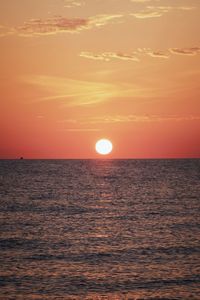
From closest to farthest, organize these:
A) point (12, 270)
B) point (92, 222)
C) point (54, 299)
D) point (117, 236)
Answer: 1. point (54, 299)
2. point (12, 270)
3. point (117, 236)
4. point (92, 222)

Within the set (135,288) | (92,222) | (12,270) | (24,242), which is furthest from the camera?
(92,222)

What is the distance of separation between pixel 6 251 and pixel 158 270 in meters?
14.2

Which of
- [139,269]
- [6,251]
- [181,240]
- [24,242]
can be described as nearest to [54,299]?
[139,269]

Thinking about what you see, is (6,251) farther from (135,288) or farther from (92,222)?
(92,222)

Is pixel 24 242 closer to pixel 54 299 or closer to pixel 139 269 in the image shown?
pixel 139 269

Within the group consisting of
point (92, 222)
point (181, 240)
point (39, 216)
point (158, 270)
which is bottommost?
point (158, 270)

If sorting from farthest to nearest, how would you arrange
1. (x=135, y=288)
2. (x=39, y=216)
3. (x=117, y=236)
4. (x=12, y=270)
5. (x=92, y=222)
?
(x=39, y=216) → (x=92, y=222) → (x=117, y=236) → (x=12, y=270) → (x=135, y=288)

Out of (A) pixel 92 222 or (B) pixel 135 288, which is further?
(A) pixel 92 222

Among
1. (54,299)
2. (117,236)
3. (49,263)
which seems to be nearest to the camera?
(54,299)

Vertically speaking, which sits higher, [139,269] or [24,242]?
[24,242]

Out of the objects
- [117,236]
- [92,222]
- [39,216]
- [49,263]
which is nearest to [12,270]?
[49,263]

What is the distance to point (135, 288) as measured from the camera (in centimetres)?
3309

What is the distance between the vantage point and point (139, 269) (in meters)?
37.7

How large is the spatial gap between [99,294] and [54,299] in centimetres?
297
